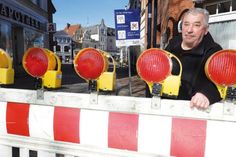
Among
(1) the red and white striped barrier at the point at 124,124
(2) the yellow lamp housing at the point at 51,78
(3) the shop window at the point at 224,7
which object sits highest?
(3) the shop window at the point at 224,7

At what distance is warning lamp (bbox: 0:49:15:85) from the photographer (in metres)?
2.26

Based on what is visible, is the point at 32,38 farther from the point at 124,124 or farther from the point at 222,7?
the point at 124,124

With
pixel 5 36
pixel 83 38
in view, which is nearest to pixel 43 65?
pixel 5 36

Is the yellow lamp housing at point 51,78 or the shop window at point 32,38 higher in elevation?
the shop window at point 32,38

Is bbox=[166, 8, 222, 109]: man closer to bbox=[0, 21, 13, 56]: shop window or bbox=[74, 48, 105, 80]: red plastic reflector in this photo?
bbox=[74, 48, 105, 80]: red plastic reflector

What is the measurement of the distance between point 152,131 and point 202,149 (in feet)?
0.99

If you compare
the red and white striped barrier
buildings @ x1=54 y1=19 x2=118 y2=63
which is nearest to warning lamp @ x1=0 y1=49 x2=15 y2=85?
the red and white striped barrier

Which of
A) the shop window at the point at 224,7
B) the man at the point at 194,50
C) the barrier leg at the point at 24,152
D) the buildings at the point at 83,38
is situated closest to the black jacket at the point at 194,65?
the man at the point at 194,50

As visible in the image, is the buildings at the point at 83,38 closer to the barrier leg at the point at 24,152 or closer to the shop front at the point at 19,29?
the shop front at the point at 19,29

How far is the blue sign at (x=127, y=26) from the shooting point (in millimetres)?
9664

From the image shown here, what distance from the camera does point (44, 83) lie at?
2143 mm

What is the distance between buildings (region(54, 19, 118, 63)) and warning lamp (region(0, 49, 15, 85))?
85428 millimetres

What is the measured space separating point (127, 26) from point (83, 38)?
8980cm

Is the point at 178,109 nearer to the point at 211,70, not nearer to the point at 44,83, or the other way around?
the point at 211,70
